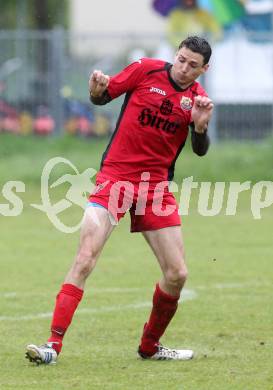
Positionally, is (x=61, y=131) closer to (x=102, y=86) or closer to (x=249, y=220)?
(x=249, y=220)

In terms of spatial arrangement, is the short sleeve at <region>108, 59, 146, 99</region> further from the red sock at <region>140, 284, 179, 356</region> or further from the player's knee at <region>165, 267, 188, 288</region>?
the red sock at <region>140, 284, 179, 356</region>

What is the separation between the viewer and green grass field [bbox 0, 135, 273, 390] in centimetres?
808

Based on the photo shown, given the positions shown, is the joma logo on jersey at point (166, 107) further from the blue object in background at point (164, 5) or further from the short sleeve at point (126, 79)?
the blue object in background at point (164, 5)

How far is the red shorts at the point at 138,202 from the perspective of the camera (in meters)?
8.52

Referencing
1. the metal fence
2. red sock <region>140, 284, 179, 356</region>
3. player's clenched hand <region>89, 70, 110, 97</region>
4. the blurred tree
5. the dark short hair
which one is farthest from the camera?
the blurred tree

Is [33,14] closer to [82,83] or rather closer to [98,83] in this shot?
[82,83]

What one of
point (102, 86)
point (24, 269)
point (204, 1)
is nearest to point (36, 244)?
point (24, 269)

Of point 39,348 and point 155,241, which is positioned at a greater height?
point 155,241

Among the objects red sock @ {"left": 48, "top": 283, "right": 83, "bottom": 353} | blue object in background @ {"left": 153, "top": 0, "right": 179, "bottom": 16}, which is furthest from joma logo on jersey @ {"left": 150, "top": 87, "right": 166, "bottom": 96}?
blue object in background @ {"left": 153, "top": 0, "right": 179, "bottom": 16}

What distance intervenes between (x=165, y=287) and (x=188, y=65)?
1587 millimetres

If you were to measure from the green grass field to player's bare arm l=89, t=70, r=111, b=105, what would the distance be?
6.02 feet

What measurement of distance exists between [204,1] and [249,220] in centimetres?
1065

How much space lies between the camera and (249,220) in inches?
713

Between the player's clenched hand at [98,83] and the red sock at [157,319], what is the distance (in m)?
1.48
